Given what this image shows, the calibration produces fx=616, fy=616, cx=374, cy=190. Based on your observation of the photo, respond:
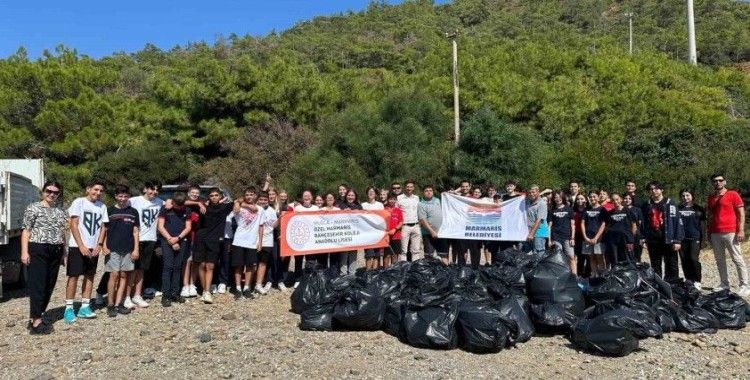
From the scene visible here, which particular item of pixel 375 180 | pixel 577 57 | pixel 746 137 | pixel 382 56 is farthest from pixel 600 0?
→ pixel 375 180

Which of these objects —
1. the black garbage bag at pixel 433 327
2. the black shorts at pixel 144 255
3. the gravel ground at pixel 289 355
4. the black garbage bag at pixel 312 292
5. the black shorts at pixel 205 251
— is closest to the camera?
the gravel ground at pixel 289 355

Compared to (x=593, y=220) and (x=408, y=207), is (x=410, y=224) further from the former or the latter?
(x=593, y=220)

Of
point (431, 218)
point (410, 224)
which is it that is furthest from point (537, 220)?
point (410, 224)

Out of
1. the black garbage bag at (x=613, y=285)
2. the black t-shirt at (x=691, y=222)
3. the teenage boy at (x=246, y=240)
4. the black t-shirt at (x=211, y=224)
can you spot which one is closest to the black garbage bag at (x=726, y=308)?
the black garbage bag at (x=613, y=285)

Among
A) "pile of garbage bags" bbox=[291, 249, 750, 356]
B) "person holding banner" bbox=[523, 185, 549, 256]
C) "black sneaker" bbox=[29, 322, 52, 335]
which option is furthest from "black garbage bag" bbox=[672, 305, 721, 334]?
"black sneaker" bbox=[29, 322, 52, 335]

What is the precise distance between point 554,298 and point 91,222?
5.32 m

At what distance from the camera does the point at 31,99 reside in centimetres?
2631

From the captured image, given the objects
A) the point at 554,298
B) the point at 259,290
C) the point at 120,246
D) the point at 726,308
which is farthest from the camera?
the point at 259,290

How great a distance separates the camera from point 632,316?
6164 millimetres

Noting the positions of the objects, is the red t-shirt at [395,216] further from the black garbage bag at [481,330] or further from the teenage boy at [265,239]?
the black garbage bag at [481,330]

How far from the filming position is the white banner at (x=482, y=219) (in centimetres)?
980

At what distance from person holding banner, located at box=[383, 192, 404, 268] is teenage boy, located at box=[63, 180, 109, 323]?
4.08m

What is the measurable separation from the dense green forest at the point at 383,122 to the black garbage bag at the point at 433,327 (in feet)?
36.9

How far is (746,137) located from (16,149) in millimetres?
29083
